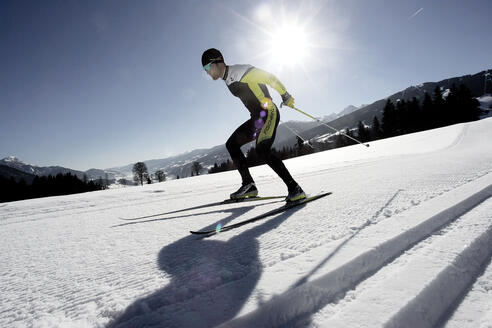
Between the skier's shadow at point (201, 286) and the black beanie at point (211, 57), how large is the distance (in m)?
2.77

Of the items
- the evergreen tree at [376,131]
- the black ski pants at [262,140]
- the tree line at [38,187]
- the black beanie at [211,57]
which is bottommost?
the tree line at [38,187]

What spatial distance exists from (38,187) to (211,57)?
67654 mm

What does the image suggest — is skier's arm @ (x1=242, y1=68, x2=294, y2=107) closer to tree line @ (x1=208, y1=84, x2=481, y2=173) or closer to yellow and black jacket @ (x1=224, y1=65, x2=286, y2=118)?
yellow and black jacket @ (x1=224, y1=65, x2=286, y2=118)

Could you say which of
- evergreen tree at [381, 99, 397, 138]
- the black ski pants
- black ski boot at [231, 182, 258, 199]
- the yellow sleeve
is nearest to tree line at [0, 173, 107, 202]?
the black ski pants

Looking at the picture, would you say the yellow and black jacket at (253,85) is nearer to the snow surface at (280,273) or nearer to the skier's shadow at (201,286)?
the snow surface at (280,273)

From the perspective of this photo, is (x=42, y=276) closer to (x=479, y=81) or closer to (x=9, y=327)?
(x=9, y=327)

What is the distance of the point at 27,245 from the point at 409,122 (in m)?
57.4

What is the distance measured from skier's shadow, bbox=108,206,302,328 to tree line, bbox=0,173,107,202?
6182 centimetres

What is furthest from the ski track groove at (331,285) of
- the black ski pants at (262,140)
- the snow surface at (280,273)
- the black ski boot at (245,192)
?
the black ski boot at (245,192)

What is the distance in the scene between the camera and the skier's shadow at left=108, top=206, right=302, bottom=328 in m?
0.83

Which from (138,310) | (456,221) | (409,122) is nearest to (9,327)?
(138,310)

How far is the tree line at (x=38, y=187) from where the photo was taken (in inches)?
1889

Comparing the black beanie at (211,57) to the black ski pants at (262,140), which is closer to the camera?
the black ski pants at (262,140)

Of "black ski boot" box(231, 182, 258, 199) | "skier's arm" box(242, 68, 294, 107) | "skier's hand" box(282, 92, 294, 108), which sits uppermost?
"skier's arm" box(242, 68, 294, 107)
